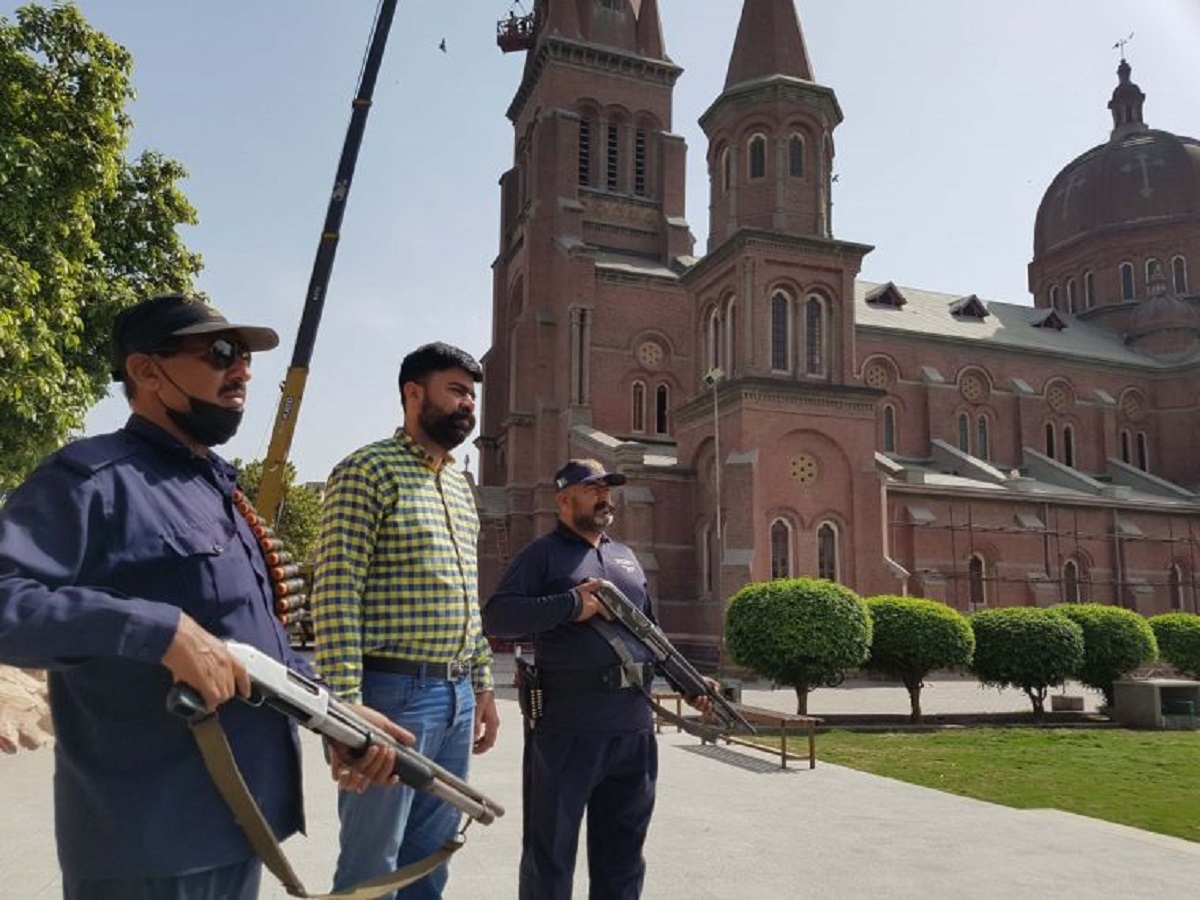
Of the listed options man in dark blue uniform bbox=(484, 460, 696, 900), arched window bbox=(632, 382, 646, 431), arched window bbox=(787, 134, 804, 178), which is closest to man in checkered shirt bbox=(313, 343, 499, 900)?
man in dark blue uniform bbox=(484, 460, 696, 900)

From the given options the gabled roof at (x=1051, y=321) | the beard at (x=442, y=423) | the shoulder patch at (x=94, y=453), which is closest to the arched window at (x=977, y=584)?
the gabled roof at (x=1051, y=321)

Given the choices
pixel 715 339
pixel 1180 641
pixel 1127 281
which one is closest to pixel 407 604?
pixel 1180 641

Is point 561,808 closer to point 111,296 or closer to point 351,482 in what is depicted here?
point 351,482

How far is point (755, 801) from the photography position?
8227 millimetres

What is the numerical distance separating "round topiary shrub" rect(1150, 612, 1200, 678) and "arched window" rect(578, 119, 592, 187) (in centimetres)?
2800

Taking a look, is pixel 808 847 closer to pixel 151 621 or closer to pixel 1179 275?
pixel 151 621

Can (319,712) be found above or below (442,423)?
below

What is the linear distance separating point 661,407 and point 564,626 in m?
32.1

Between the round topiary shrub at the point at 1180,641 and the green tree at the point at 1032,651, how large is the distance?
184 inches

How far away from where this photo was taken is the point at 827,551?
27.4 m

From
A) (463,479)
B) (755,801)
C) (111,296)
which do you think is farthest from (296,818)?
(111,296)

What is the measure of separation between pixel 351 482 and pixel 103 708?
1434mm

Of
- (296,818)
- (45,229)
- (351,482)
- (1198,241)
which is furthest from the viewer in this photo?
(1198,241)

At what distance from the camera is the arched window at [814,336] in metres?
28.2
